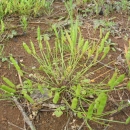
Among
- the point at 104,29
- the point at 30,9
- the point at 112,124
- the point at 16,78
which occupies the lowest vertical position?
the point at 112,124

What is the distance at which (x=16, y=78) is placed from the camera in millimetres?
1336

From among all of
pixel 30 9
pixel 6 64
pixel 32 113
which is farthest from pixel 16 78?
pixel 30 9

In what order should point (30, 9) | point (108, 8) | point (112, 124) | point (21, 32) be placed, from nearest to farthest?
point (112, 124) → point (21, 32) → point (30, 9) → point (108, 8)

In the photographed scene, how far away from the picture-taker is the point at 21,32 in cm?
173

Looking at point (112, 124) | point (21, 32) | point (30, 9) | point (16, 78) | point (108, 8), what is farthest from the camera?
point (108, 8)

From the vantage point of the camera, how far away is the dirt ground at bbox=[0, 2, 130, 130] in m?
1.12

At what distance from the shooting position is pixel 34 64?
1.43 metres

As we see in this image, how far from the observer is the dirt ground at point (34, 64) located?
112cm

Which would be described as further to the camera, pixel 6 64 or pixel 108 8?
pixel 108 8

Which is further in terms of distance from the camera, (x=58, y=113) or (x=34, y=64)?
(x=34, y=64)

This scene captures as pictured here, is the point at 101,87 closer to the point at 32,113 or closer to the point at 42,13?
the point at 32,113

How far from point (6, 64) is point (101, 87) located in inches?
24.6

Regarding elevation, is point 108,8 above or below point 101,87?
above

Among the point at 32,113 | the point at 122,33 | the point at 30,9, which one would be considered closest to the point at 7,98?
the point at 32,113
